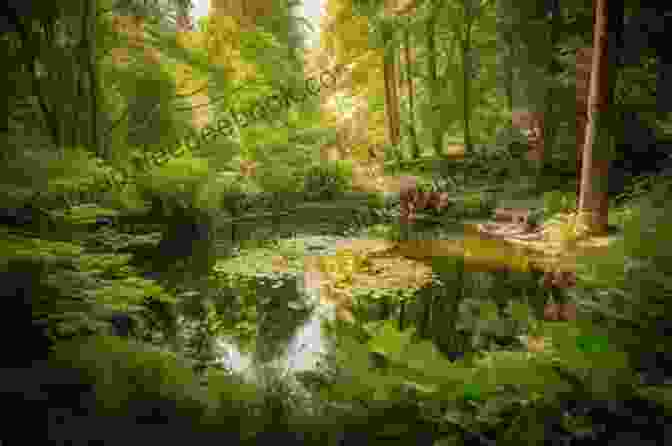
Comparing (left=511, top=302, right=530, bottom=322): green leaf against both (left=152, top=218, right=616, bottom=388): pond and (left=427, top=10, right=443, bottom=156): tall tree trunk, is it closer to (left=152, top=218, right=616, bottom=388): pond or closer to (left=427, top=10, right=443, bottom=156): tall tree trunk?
(left=152, top=218, right=616, bottom=388): pond

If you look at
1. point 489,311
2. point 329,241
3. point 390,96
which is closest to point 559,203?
point 329,241

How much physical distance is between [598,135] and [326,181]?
9.81m

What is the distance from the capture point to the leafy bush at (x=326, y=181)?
14.9 meters

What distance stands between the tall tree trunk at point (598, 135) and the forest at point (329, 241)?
39 millimetres

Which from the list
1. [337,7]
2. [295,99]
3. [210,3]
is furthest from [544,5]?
[210,3]

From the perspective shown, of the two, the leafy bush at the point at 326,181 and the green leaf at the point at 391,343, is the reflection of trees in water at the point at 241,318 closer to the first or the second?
the green leaf at the point at 391,343

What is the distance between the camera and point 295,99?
43.9 ft

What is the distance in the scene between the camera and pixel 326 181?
15.1 meters

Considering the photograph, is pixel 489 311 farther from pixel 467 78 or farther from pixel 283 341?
pixel 467 78

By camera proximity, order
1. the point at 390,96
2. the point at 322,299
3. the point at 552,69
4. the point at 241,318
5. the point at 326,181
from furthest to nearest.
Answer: the point at 390,96 → the point at 326,181 → the point at 552,69 → the point at 322,299 → the point at 241,318

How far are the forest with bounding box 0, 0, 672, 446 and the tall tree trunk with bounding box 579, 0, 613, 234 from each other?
0.04m

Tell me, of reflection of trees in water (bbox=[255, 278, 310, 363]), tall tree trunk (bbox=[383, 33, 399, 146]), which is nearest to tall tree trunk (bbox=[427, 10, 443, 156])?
tall tree trunk (bbox=[383, 33, 399, 146])

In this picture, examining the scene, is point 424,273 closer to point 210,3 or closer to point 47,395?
point 47,395

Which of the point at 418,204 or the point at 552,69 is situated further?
the point at 418,204
